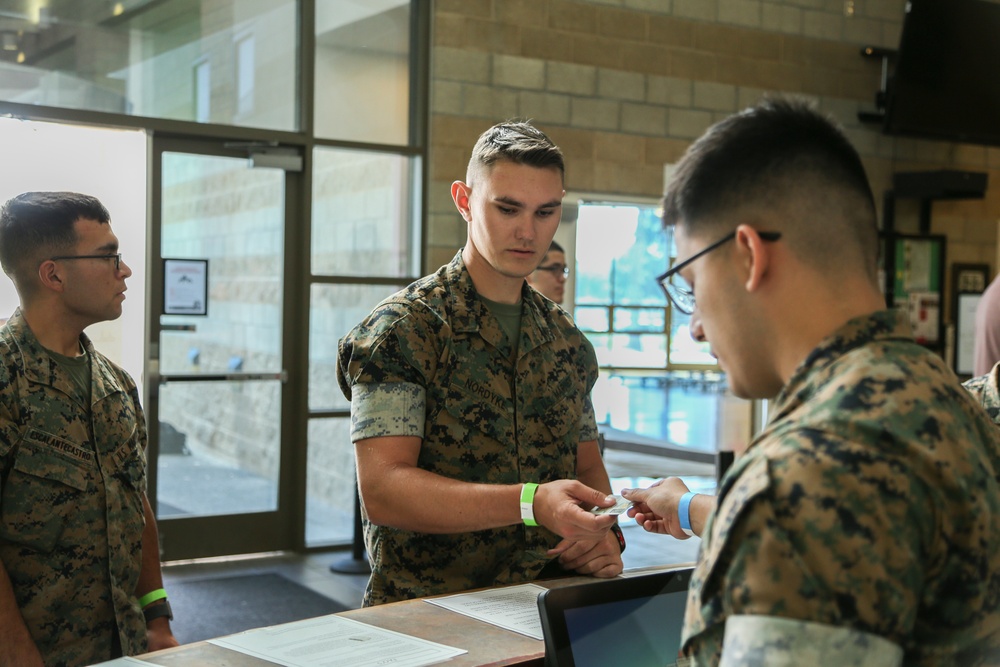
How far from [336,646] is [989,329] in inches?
104

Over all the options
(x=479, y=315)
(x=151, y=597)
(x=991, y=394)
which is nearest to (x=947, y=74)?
(x=991, y=394)

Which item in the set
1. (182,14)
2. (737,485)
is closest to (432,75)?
(182,14)

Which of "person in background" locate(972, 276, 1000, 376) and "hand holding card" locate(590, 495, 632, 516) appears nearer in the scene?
"hand holding card" locate(590, 495, 632, 516)

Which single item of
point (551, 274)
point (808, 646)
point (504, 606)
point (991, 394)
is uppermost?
point (551, 274)

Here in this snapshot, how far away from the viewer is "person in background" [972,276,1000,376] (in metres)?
3.25

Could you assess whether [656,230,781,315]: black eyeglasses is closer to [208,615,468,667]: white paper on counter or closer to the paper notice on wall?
[208,615,468,667]: white paper on counter

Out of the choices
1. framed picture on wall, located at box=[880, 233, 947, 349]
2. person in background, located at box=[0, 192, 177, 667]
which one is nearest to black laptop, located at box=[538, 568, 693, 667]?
person in background, located at box=[0, 192, 177, 667]

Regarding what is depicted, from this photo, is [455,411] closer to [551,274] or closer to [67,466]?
[67,466]

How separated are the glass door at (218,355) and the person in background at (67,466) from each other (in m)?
3.01

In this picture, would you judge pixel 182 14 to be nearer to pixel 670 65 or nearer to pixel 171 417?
pixel 171 417

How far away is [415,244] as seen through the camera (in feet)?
18.9

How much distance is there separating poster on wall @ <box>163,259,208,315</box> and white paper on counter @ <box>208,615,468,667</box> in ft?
12.9

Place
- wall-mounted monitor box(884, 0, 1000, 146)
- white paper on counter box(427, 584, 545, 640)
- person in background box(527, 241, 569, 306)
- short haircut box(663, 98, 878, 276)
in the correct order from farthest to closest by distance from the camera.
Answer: wall-mounted monitor box(884, 0, 1000, 146)
person in background box(527, 241, 569, 306)
white paper on counter box(427, 584, 545, 640)
short haircut box(663, 98, 878, 276)

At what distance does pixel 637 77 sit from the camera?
250 inches
